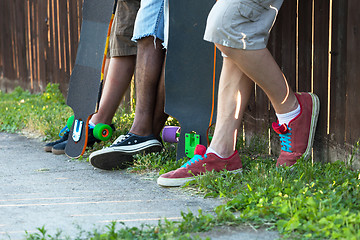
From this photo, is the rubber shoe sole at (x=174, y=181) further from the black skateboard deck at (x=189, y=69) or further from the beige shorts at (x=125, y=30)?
the beige shorts at (x=125, y=30)

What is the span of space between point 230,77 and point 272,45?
29.5 inches

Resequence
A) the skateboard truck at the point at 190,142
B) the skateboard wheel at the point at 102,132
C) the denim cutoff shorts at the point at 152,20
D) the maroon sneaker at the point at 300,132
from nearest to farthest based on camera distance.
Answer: the maroon sneaker at the point at 300,132 < the skateboard truck at the point at 190,142 < the denim cutoff shorts at the point at 152,20 < the skateboard wheel at the point at 102,132

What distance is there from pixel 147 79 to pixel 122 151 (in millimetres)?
450

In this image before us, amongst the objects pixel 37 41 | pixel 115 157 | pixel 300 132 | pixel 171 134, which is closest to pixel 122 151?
pixel 115 157

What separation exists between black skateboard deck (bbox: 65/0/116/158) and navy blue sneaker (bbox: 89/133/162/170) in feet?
1.18

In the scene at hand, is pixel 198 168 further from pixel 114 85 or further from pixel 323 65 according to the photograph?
pixel 114 85

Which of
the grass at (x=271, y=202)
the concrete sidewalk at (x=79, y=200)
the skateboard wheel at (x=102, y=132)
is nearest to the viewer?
the grass at (x=271, y=202)

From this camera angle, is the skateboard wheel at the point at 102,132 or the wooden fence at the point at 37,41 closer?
the skateboard wheel at the point at 102,132

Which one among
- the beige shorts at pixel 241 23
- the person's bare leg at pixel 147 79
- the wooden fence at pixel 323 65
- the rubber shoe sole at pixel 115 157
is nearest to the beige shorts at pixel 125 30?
the person's bare leg at pixel 147 79

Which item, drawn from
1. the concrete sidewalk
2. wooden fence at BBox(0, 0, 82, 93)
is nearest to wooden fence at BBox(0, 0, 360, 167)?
the concrete sidewalk

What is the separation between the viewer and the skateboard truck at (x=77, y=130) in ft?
10.9

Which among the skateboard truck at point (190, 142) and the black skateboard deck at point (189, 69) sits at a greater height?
the black skateboard deck at point (189, 69)

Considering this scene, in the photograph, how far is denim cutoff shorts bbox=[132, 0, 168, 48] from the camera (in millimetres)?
3002

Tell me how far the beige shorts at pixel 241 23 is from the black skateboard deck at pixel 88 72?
1088 millimetres
